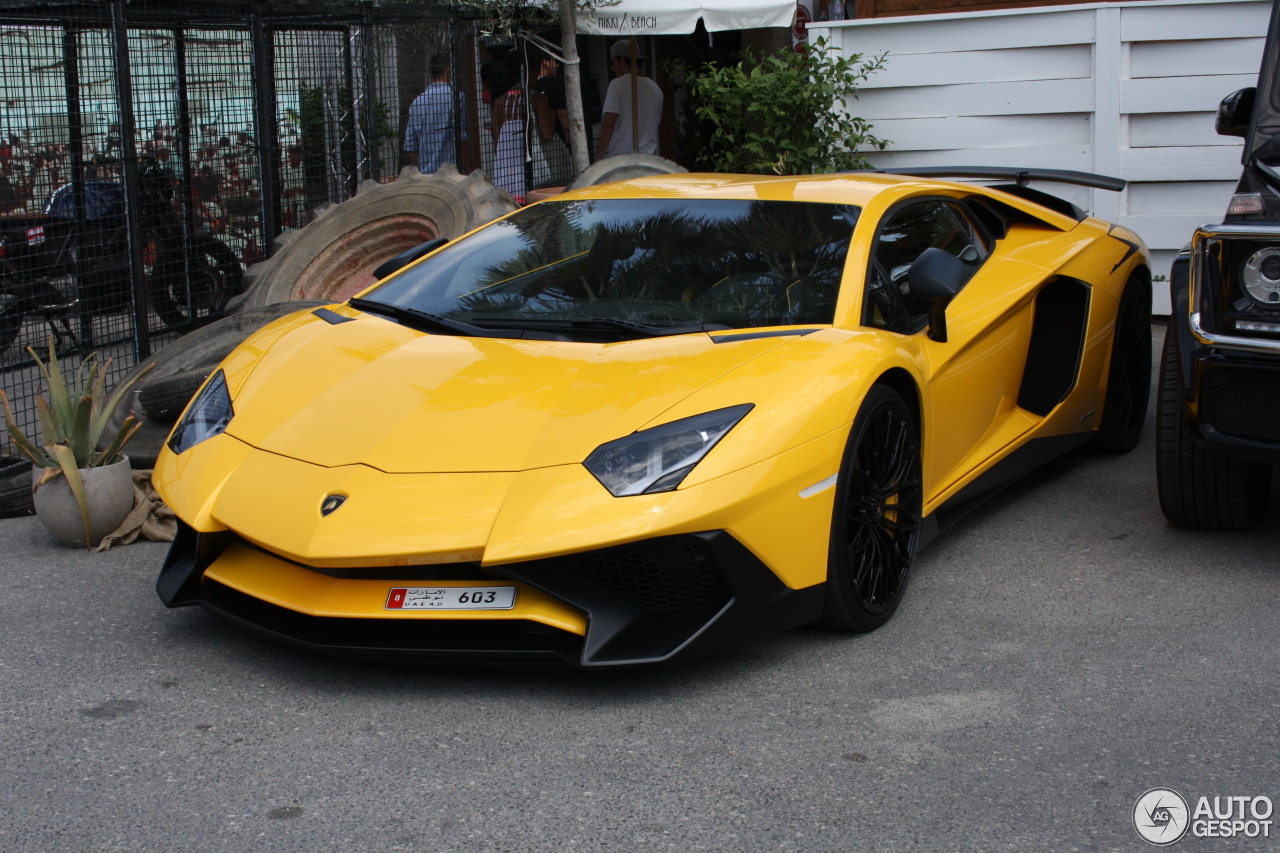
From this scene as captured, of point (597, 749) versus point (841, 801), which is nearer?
point (841, 801)

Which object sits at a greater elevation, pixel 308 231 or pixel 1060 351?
pixel 308 231

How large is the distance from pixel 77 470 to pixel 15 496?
706 mm

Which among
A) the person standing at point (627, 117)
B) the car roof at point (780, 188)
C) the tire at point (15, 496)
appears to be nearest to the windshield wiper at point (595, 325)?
the car roof at point (780, 188)

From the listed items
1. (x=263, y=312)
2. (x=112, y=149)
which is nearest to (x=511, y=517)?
(x=263, y=312)

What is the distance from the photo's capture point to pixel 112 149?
684 cm

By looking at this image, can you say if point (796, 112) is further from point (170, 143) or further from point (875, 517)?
point (875, 517)

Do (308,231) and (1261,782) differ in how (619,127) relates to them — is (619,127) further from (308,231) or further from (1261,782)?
(1261,782)

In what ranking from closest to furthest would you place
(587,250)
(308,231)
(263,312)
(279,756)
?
1. (279,756)
2. (587,250)
3. (263,312)
4. (308,231)

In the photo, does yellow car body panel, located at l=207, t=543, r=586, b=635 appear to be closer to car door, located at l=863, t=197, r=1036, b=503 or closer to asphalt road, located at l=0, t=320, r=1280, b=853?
asphalt road, located at l=0, t=320, r=1280, b=853

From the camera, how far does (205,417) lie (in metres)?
3.83

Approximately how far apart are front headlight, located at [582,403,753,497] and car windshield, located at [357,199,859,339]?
59cm

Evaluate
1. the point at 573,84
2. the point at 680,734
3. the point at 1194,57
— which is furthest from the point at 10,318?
the point at 1194,57

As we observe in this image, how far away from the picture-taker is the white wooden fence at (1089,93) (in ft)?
27.5

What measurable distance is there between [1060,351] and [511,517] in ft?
8.82
